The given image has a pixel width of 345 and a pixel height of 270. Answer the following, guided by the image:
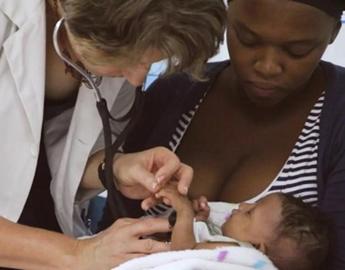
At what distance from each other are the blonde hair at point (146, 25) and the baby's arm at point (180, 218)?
0.96ft

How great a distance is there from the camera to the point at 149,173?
4.18 ft

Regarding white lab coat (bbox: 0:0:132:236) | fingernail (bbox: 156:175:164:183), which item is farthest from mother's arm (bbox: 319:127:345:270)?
white lab coat (bbox: 0:0:132:236)

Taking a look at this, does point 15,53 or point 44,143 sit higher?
point 15,53

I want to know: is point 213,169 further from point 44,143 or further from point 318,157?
point 44,143

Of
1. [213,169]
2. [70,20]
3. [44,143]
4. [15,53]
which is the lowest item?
[213,169]

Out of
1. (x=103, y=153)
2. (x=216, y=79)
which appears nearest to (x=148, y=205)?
(x=103, y=153)

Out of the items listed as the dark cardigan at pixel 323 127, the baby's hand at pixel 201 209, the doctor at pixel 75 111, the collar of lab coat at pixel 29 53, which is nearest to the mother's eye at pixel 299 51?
the dark cardigan at pixel 323 127

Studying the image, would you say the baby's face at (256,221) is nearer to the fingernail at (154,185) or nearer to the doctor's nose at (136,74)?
the fingernail at (154,185)

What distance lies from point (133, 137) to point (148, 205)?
354mm

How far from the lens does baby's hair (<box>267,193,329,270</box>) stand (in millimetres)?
1284

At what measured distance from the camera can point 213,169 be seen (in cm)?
152

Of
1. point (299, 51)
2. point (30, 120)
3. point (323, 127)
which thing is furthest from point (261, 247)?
point (30, 120)

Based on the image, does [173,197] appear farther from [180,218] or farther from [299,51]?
[299,51]

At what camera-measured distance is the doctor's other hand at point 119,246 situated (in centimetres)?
116
